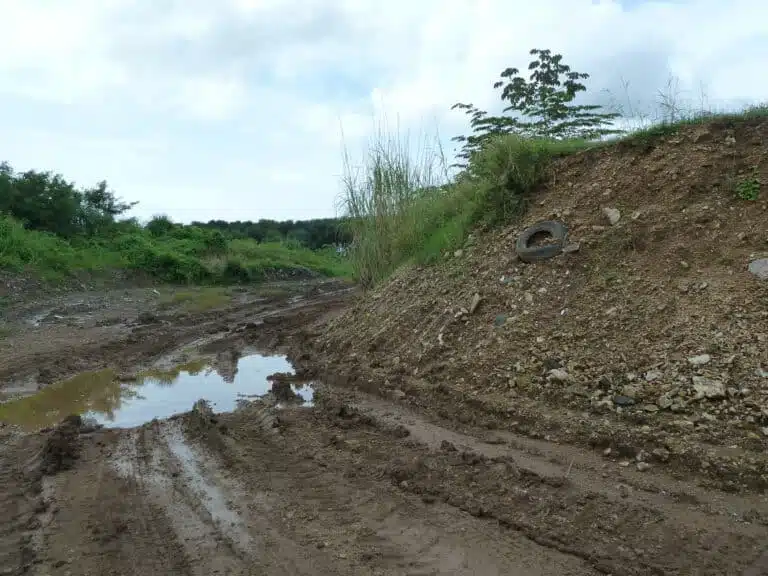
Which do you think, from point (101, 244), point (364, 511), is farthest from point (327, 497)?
point (101, 244)

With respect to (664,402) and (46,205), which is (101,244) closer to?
(46,205)

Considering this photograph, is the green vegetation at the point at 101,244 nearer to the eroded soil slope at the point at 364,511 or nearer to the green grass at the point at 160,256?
the green grass at the point at 160,256

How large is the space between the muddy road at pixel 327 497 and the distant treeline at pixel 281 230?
2679 cm

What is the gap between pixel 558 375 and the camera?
496 cm

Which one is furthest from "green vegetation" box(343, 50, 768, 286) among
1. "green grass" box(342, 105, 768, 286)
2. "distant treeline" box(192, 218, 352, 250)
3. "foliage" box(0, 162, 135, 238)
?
"distant treeline" box(192, 218, 352, 250)

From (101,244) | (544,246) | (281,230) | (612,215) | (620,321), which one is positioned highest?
(281,230)

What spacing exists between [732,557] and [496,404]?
2.35 m

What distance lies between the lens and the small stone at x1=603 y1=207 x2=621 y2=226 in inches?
247

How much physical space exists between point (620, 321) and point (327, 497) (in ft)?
9.99

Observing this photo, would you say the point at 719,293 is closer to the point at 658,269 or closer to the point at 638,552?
the point at 658,269

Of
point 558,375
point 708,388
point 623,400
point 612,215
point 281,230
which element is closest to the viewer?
point 708,388

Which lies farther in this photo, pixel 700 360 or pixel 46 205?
pixel 46 205

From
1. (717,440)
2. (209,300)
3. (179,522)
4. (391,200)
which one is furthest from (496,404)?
(209,300)

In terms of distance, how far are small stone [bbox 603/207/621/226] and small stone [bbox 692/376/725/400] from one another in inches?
93.4
